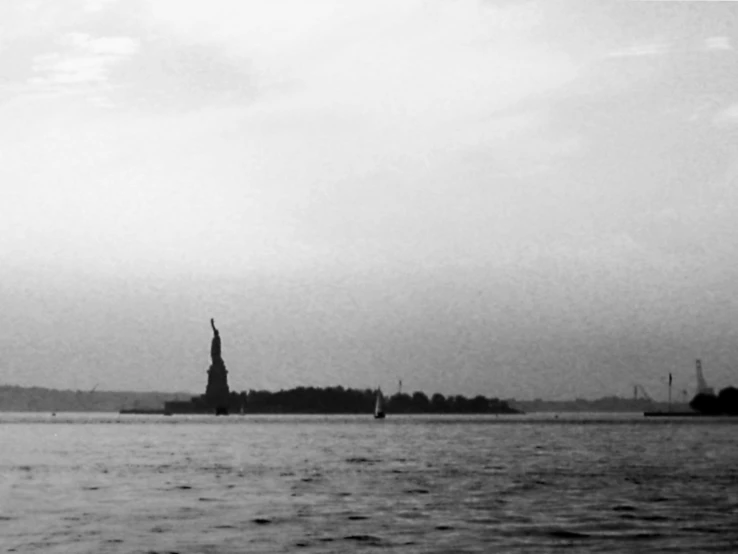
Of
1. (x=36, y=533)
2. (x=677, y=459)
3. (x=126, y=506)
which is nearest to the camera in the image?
(x=36, y=533)

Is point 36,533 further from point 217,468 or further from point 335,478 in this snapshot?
point 217,468

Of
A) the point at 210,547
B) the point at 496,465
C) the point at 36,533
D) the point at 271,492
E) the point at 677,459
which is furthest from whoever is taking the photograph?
the point at 677,459

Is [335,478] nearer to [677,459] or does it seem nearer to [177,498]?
[177,498]

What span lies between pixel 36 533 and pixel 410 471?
47023 mm

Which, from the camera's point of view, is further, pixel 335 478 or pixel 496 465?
pixel 496 465

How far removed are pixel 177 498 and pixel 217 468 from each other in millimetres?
32273

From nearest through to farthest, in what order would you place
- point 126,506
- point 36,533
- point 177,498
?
point 36,533 < point 126,506 < point 177,498

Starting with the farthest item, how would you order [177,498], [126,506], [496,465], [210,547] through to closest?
1. [496,465]
2. [177,498]
3. [126,506]
4. [210,547]

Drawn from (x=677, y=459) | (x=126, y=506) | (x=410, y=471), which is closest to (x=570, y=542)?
(x=126, y=506)

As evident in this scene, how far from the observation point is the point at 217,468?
308 ft

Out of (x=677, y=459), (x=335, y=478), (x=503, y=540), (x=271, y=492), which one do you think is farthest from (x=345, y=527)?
(x=677, y=459)

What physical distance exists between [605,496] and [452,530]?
19.3 metres

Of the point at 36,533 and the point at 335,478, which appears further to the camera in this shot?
the point at 335,478

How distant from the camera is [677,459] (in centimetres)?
10588
